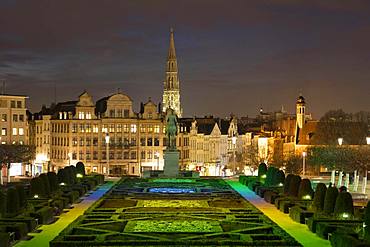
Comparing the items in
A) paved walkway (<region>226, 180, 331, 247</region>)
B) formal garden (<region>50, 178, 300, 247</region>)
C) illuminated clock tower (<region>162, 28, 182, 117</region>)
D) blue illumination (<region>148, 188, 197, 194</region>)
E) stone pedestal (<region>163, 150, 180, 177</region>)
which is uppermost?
illuminated clock tower (<region>162, 28, 182, 117</region>)

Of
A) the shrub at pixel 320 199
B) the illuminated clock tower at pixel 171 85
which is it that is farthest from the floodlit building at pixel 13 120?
the shrub at pixel 320 199

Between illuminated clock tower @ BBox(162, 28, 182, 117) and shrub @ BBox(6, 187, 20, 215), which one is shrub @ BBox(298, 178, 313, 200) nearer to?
shrub @ BBox(6, 187, 20, 215)

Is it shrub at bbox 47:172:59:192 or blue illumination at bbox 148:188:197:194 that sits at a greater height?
shrub at bbox 47:172:59:192

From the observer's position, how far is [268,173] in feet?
209

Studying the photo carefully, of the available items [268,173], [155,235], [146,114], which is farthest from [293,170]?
[155,235]

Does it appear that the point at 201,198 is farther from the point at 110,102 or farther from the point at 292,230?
the point at 110,102

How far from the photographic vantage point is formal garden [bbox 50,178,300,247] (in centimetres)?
3008

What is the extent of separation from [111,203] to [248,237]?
17703 millimetres

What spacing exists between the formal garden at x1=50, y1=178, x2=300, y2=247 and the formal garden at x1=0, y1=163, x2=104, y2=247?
1918mm

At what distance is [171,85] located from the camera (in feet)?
488

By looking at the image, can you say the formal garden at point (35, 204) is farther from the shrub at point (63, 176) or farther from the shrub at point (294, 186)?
the shrub at point (294, 186)

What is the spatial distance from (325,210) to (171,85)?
110847mm

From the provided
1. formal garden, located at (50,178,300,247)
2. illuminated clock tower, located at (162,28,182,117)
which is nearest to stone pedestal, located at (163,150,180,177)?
formal garden, located at (50,178,300,247)

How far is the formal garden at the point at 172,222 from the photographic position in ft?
98.7
